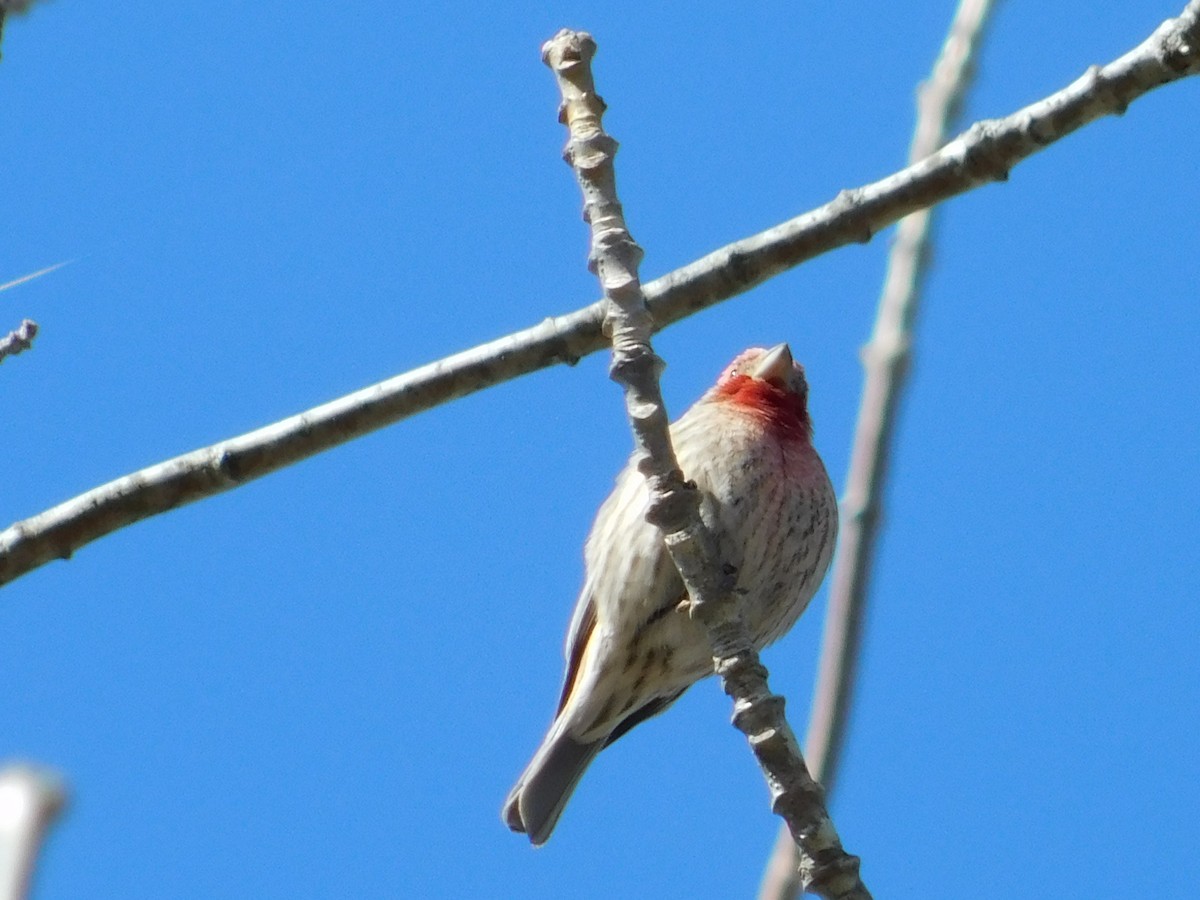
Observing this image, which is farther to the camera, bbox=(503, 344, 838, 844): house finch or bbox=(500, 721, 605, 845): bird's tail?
bbox=(500, 721, 605, 845): bird's tail

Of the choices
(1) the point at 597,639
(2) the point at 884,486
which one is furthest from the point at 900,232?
(1) the point at 597,639

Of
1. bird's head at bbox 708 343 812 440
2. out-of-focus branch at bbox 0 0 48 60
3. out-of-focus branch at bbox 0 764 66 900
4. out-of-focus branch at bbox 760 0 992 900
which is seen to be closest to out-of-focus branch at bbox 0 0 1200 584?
out-of-focus branch at bbox 760 0 992 900

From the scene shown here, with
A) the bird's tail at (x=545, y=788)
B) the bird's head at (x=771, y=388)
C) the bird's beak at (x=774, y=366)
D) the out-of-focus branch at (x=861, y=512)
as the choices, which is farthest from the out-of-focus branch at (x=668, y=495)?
the bird's beak at (x=774, y=366)

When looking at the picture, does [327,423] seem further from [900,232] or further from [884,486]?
[900,232]

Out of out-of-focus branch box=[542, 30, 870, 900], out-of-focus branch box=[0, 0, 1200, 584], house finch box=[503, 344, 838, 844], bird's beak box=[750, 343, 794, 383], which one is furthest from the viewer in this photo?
bird's beak box=[750, 343, 794, 383]

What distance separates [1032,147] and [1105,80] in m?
0.21

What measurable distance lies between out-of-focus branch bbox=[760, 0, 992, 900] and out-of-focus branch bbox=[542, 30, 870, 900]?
2.72ft

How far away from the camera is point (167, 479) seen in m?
3.68

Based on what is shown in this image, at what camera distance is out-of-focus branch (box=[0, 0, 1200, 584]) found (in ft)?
11.5

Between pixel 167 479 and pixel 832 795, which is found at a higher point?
pixel 167 479

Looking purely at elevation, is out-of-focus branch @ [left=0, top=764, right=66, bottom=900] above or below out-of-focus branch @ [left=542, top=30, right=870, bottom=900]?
below

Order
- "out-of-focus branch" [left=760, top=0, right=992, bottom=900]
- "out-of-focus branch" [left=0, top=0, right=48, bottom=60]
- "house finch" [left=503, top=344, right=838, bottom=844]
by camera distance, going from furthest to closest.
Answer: "house finch" [left=503, top=344, right=838, bottom=844] → "out-of-focus branch" [left=760, top=0, right=992, bottom=900] → "out-of-focus branch" [left=0, top=0, right=48, bottom=60]

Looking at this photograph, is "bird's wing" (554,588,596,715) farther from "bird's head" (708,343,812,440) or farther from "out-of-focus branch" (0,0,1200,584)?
"out-of-focus branch" (0,0,1200,584)

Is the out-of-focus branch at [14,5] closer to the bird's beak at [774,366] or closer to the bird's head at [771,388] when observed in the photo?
the bird's head at [771,388]
